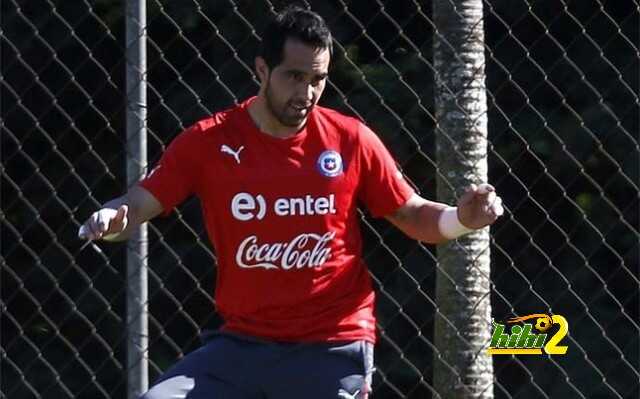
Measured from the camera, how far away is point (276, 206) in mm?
4145

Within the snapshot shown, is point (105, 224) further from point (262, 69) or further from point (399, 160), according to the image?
point (399, 160)

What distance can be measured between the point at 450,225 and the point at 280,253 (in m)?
0.48

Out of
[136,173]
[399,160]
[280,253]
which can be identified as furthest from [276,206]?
[399,160]

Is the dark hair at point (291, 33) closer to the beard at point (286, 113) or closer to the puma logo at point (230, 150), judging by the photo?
the beard at point (286, 113)

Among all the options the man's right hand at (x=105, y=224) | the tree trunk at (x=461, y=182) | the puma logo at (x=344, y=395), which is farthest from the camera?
the tree trunk at (x=461, y=182)

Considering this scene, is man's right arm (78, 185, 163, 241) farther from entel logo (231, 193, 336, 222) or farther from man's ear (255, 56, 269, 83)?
man's ear (255, 56, 269, 83)

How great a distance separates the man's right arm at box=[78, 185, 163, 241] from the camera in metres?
3.88

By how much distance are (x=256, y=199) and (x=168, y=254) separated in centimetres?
130

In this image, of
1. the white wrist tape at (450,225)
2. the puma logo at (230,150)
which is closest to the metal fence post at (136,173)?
the puma logo at (230,150)

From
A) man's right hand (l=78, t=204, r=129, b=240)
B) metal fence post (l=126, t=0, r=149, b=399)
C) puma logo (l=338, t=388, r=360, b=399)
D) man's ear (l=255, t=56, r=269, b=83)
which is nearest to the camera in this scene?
man's right hand (l=78, t=204, r=129, b=240)

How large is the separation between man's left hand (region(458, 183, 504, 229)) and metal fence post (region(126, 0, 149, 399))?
114 centimetres

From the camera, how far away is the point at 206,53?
17.5 feet

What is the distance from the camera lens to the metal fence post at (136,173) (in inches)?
183


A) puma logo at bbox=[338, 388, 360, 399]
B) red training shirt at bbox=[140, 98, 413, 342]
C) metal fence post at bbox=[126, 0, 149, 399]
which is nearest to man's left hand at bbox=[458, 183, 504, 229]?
red training shirt at bbox=[140, 98, 413, 342]
